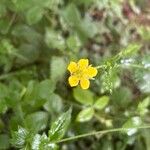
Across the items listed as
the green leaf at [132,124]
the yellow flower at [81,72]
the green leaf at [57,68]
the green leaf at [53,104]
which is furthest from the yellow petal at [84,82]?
the green leaf at [57,68]

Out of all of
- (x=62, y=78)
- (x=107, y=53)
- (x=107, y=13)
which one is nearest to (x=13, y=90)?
(x=62, y=78)

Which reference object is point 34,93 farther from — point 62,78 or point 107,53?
point 107,53

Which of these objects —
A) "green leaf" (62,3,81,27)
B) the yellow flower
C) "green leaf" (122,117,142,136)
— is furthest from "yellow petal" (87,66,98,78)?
"green leaf" (62,3,81,27)

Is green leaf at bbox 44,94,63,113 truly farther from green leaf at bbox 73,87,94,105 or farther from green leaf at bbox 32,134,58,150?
green leaf at bbox 32,134,58,150

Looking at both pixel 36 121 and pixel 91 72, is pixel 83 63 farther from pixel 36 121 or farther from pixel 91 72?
pixel 36 121

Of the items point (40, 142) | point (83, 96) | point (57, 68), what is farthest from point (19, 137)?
point (57, 68)
